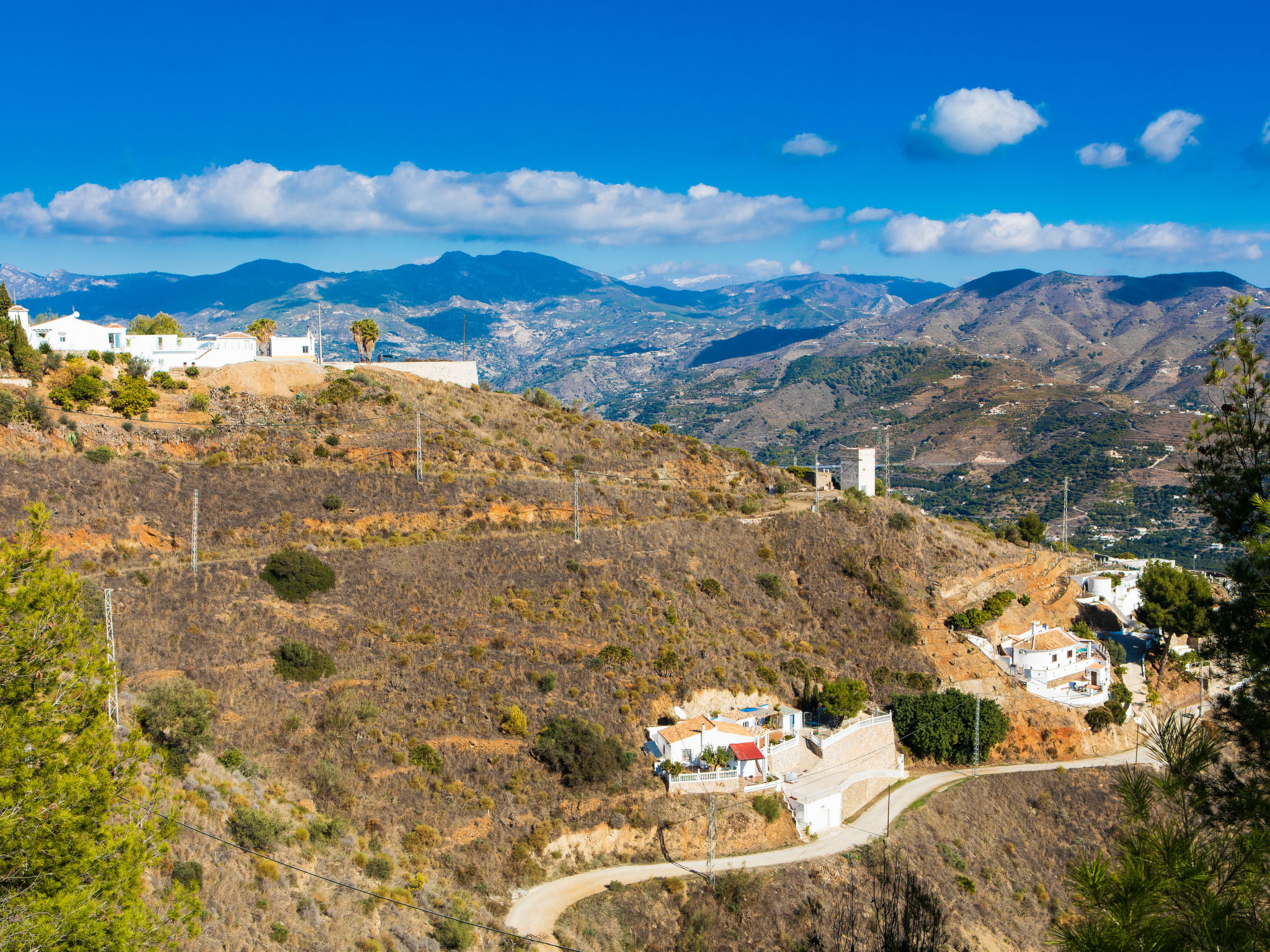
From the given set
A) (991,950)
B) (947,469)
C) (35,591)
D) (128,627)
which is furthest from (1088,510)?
(35,591)

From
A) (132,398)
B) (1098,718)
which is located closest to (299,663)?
(132,398)

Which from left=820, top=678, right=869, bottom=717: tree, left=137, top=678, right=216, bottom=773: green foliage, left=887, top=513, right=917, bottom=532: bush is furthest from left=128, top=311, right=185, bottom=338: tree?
left=887, top=513, right=917, bottom=532: bush

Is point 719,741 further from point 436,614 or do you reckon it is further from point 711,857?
point 436,614

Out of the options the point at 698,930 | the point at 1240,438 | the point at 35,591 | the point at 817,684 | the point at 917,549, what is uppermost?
the point at 1240,438

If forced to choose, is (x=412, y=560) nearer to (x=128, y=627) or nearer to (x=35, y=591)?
(x=128, y=627)

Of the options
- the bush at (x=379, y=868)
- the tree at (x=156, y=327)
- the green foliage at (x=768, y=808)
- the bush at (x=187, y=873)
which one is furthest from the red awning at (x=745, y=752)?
the tree at (x=156, y=327)

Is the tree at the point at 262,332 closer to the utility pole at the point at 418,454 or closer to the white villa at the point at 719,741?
the utility pole at the point at 418,454
